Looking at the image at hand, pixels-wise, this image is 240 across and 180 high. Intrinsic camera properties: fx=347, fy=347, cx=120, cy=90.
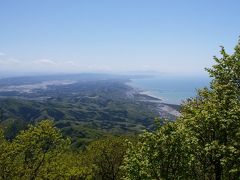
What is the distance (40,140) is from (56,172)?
603 cm

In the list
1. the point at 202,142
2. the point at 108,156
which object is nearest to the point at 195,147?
the point at 202,142

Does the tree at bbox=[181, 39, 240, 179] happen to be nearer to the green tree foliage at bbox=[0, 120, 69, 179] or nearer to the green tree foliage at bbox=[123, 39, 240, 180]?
the green tree foliage at bbox=[123, 39, 240, 180]

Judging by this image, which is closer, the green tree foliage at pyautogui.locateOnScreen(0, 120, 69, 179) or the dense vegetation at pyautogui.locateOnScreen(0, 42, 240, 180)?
the dense vegetation at pyautogui.locateOnScreen(0, 42, 240, 180)

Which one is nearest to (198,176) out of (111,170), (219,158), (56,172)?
(219,158)

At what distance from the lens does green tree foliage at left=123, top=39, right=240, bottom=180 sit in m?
31.4

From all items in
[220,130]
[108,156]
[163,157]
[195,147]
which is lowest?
[108,156]

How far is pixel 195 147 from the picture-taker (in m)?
32.8

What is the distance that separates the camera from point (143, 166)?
32688 millimetres

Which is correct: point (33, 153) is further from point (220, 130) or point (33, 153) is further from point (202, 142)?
point (220, 130)

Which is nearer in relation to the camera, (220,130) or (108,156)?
(220,130)

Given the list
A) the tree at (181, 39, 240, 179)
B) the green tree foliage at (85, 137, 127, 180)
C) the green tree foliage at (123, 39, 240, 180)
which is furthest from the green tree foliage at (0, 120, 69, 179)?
the tree at (181, 39, 240, 179)

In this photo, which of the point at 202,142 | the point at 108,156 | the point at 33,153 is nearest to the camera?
the point at 202,142

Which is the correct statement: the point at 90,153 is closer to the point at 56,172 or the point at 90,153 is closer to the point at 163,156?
the point at 56,172

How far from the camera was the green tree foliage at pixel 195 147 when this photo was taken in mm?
31406
